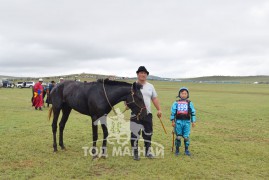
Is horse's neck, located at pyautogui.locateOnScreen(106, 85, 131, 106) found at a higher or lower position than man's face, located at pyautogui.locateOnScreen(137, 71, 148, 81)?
lower

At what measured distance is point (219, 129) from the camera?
11.9 meters

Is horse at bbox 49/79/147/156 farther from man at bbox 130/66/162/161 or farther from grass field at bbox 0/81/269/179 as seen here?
grass field at bbox 0/81/269/179

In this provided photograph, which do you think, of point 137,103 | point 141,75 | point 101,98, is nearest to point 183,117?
point 137,103

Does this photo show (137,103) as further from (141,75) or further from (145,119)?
(141,75)

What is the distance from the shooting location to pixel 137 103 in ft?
22.9

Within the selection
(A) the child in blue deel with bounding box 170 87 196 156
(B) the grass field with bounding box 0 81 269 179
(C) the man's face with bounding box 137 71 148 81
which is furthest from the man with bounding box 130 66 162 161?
(A) the child in blue deel with bounding box 170 87 196 156

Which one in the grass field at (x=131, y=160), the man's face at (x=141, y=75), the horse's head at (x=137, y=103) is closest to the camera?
the grass field at (x=131, y=160)

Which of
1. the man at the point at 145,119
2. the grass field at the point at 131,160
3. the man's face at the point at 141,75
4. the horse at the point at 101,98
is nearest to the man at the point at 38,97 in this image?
the grass field at the point at 131,160

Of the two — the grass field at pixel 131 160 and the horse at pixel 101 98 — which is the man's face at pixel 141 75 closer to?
the horse at pixel 101 98

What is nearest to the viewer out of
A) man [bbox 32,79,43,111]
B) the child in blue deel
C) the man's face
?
the man's face

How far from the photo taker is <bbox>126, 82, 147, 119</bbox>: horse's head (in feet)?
22.9

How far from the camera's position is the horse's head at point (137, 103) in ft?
22.9

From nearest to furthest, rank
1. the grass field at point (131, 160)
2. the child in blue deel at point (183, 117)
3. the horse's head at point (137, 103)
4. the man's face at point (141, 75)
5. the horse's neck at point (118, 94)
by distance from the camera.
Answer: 1. the grass field at point (131, 160)
2. the horse's head at point (137, 103)
3. the man's face at point (141, 75)
4. the horse's neck at point (118, 94)
5. the child in blue deel at point (183, 117)

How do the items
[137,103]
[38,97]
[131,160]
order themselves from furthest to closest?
[38,97] → [131,160] → [137,103]
